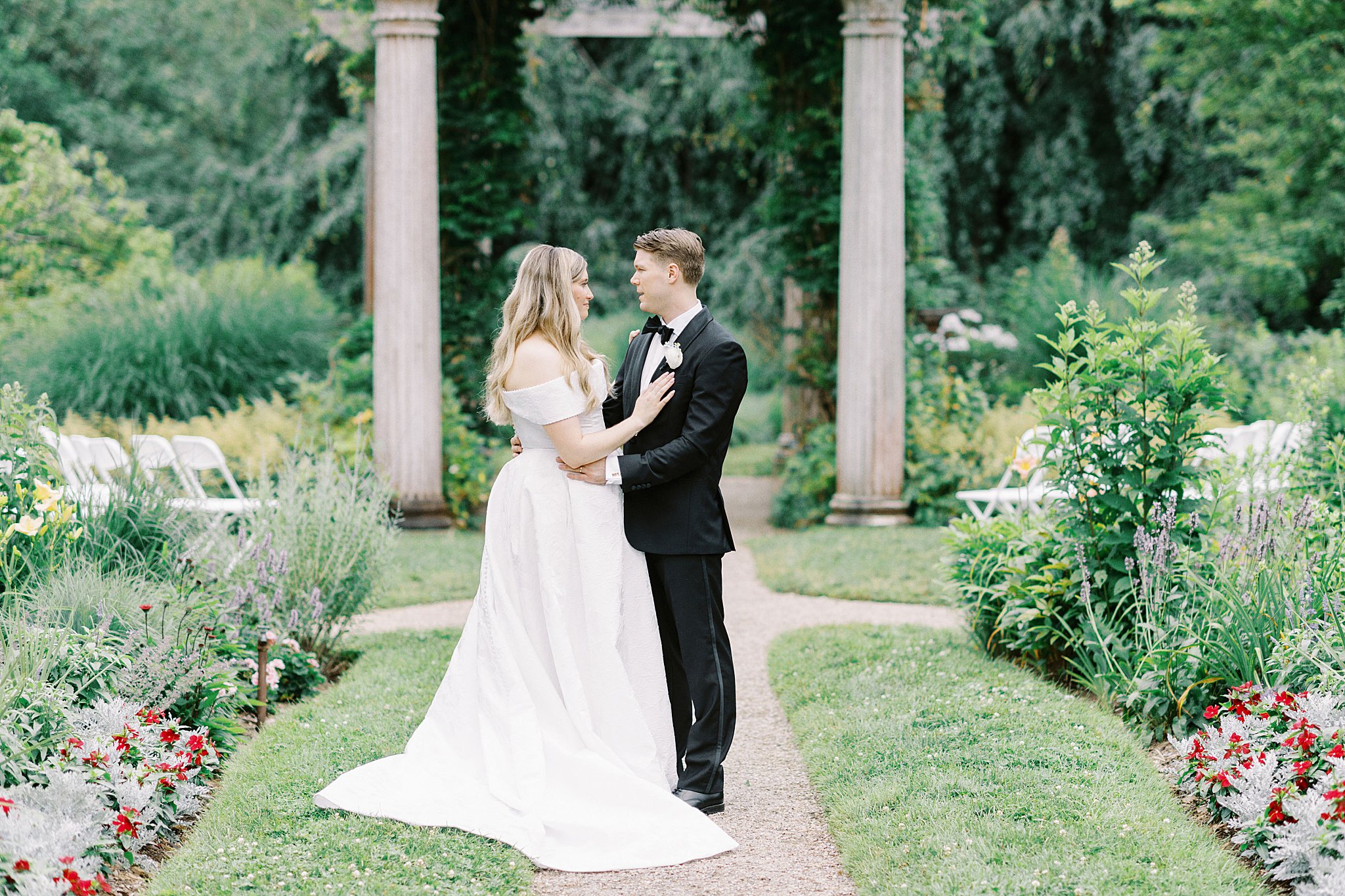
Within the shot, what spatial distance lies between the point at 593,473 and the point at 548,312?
517 millimetres

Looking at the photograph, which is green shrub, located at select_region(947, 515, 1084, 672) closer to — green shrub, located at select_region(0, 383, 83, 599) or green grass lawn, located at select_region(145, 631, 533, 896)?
green grass lawn, located at select_region(145, 631, 533, 896)

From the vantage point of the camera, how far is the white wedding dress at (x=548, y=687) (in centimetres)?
364

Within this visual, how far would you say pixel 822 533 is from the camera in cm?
920

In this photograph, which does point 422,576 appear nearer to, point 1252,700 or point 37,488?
point 37,488

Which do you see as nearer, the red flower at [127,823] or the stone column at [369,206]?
the red flower at [127,823]

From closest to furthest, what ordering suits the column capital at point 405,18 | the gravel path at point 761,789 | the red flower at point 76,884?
1. the red flower at point 76,884
2. the gravel path at point 761,789
3. the column capital at point 405,18

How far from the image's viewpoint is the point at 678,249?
12.5 feet

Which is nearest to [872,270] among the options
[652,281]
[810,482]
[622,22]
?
[810,482]

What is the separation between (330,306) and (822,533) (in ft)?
22.0

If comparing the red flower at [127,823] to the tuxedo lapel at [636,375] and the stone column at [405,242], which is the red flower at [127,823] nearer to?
the tuxedo lapel at [636,375]

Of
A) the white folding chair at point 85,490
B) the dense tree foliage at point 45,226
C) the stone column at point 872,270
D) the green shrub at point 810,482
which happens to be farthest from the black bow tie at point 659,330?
the dense tree foliage at point 45,226

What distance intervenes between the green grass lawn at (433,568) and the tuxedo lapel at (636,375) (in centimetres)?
254

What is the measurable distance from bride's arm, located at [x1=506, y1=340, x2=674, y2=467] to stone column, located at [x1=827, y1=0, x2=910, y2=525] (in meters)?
5.74

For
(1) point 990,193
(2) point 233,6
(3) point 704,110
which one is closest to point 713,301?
(3) point 704,110
